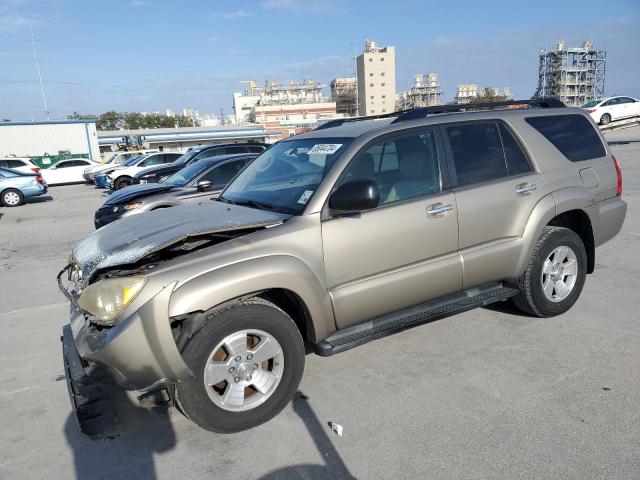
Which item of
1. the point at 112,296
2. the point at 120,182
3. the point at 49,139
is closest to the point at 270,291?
the point at 112,296

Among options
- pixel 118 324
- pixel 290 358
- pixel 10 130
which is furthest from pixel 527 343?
pixel 10 130

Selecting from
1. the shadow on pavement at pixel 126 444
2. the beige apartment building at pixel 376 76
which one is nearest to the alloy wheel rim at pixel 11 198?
the shadow on pavement at pixel 126 444

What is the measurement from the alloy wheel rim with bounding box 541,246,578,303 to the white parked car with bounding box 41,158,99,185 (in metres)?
26.9

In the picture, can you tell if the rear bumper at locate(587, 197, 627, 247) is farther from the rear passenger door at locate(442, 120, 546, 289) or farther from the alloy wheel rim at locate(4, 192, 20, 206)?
the alloy wheel rim at locate(4, 192, 20, 206)

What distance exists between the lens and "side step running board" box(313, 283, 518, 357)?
127 inches

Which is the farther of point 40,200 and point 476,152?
point 40,200

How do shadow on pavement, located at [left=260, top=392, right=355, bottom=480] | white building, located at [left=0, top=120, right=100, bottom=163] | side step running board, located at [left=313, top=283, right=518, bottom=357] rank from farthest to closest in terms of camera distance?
white building, located at [left=0, top=120, right=100, bottom=163], side step running board, located at [left=313, top=283, right=518, bottom=357], shadow on pavement, located at [left=260, top=392, right=355, bottom=480]

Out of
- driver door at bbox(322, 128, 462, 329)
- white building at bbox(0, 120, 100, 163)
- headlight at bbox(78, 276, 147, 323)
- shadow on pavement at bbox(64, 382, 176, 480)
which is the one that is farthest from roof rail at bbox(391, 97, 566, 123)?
white building at bbox(0, 120, 100, 163)

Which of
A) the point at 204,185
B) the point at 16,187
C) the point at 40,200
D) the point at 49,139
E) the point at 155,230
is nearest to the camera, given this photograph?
the point at 155,230

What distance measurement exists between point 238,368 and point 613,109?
2939cm

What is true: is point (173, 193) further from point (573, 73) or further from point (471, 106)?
point (573, 73)

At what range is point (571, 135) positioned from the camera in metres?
4.52

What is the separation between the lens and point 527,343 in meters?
3.88

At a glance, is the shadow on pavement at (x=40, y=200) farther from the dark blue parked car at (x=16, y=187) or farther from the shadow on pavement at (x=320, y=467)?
the shadow on pavement at (x=320, y=467)
